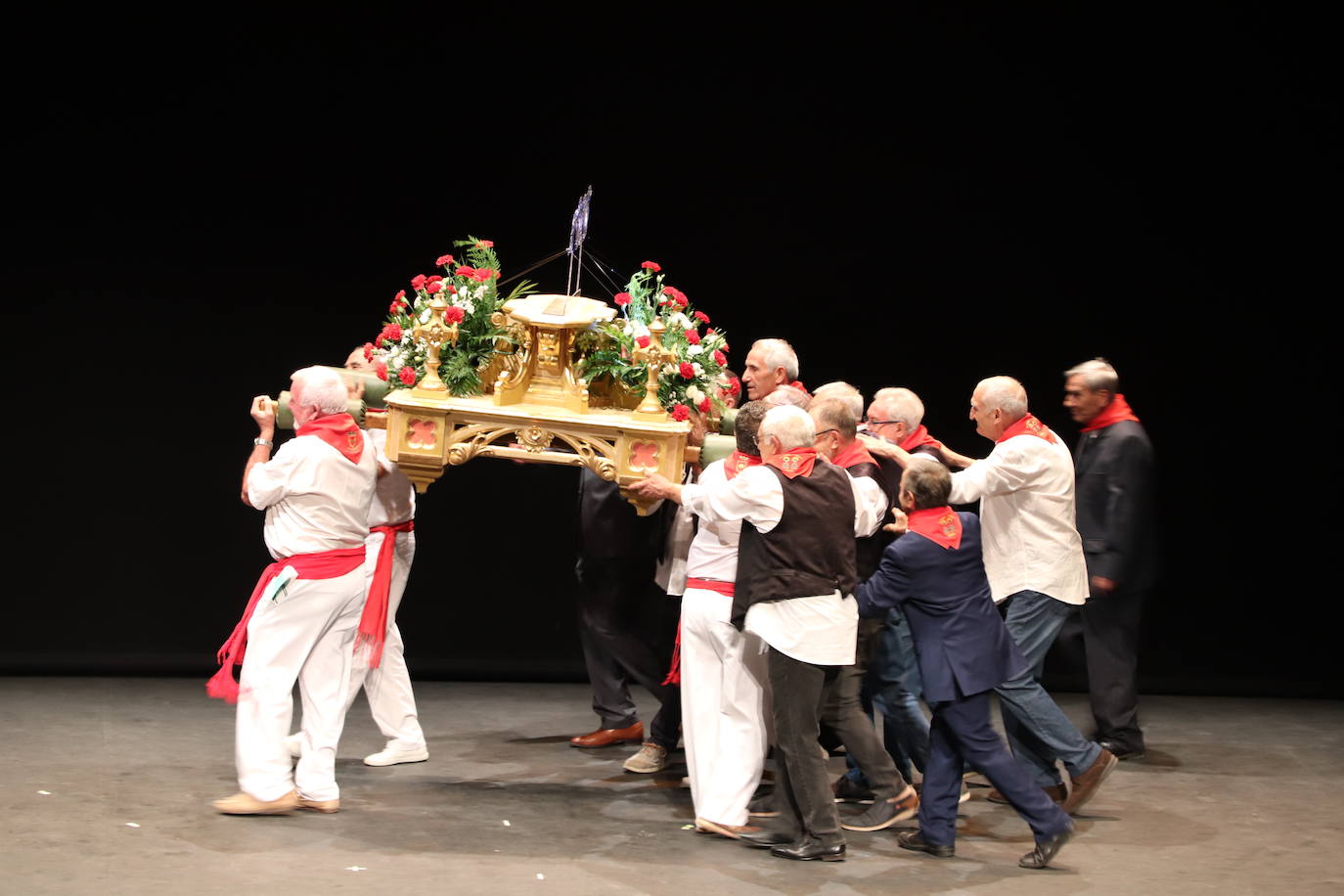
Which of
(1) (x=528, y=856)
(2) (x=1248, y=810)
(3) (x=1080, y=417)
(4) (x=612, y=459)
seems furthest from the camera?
(3) (x=1080, y=417)

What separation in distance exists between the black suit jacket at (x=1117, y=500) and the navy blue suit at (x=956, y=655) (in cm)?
157

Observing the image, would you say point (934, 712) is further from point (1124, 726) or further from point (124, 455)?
point (124, 455)

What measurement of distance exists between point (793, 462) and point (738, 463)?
0.33 m

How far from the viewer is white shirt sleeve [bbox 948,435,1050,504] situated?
5359 millimetres

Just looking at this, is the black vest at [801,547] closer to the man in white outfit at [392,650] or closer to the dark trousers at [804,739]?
the dark trousers at [804,739]

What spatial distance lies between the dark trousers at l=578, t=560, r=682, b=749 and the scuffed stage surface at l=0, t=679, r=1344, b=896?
0.71 ft

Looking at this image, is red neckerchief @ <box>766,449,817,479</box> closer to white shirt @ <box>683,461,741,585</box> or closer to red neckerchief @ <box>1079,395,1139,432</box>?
white shirt @ <box>683,461,741,585</box>

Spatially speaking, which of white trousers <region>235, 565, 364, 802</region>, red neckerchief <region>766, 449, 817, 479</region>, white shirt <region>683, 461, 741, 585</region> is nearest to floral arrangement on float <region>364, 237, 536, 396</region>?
white trousers <region>235, 565, 364, 802</region>

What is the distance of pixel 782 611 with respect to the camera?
15.6 ft

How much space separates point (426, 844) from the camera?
→ 484cm

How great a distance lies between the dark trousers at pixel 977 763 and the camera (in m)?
4.69

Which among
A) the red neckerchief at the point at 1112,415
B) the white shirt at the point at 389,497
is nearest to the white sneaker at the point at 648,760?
the white shirt at the point at 389,497

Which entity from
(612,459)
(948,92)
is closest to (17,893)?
(612,459)

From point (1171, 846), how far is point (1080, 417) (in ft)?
6.16
